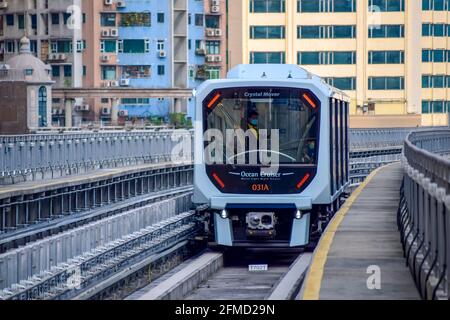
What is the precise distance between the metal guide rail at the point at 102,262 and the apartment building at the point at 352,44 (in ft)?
215

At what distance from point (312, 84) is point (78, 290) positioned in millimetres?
7012

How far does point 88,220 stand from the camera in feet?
115

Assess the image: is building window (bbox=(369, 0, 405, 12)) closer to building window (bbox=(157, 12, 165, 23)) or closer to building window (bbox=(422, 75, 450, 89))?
building window (bbox=(422, 75, 450, 89))

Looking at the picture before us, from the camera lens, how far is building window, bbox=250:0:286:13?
9650cm

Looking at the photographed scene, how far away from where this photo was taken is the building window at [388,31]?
97062 millimetres

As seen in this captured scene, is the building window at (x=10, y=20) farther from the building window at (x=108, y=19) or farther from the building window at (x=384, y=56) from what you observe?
the building window at (x=384, y=56)

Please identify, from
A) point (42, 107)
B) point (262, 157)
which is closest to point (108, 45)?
point (42, 107)

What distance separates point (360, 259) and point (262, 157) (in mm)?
8678

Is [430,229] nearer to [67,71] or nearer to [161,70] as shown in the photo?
[67,71]

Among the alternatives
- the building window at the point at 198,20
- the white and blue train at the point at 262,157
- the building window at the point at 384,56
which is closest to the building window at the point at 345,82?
the building window at the point at 384,56

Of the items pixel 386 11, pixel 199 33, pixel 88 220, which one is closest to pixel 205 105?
pixel 88 220

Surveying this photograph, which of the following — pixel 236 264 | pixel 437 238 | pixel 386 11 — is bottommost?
pixel 236 264

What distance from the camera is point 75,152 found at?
4253cm
